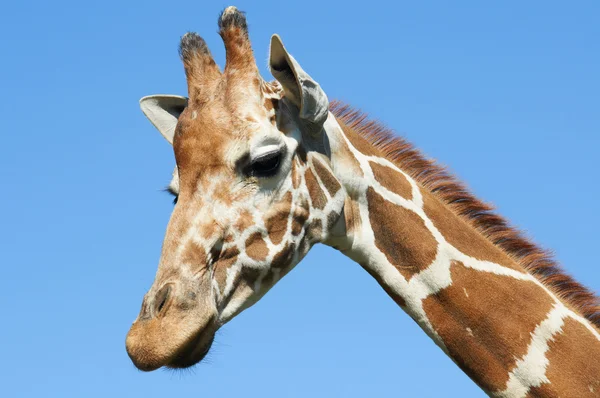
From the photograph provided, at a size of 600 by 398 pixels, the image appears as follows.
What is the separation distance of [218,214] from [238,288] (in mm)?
577

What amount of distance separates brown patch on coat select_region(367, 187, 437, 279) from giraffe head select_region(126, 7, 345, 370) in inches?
14.8

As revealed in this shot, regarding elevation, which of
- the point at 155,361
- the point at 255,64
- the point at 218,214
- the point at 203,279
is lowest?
the point at 155,361

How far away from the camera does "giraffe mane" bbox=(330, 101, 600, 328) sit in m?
7.33

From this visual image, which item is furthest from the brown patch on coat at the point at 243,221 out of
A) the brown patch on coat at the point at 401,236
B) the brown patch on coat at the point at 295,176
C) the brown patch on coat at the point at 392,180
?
the brown patch on coat at the point at 392,180

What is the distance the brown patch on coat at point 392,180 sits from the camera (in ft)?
24.2

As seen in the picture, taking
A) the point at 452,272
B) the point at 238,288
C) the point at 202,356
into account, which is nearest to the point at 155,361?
the point at 202,356

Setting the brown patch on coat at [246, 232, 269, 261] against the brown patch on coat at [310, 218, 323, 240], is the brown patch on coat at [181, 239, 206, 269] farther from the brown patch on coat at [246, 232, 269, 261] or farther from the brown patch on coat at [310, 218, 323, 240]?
the brown patch on coat at [310, 218, 323, 240]

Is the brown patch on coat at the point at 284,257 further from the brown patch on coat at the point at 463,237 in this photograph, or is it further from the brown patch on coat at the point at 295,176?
the brown patch on coat at the point at 463,237

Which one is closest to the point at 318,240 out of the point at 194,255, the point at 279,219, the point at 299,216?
the point at 299,216

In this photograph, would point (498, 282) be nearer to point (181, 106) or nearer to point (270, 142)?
point (270, 142)

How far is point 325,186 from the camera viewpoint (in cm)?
708

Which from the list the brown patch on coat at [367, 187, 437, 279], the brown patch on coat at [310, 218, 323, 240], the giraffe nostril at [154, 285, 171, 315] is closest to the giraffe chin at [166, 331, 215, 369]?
the giraffe nostril at [154, 285, 171, 315]

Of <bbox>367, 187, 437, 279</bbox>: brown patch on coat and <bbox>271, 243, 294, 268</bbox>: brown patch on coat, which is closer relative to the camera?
<bbox>271, 243, 294, 268</bbox>: brown patch on coat

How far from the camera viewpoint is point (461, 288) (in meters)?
6.93
